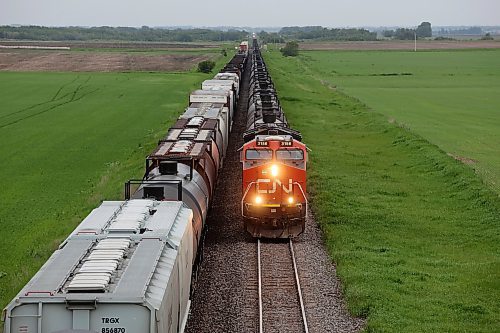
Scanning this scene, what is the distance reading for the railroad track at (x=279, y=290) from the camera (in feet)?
53.7

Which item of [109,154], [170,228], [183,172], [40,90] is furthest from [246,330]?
[40,90]

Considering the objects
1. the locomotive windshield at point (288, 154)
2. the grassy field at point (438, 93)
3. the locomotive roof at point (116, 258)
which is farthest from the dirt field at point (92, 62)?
the locomotive roof at point (116, 258)

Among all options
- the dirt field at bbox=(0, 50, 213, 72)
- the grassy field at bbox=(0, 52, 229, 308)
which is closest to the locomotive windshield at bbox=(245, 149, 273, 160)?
the grassy field at bbox=(0, 52, 229, 308)

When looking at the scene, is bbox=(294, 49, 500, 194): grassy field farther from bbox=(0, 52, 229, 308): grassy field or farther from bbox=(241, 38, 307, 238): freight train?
bbox=(0, 52, 229, 308): grassy field

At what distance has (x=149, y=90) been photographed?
3110 inches

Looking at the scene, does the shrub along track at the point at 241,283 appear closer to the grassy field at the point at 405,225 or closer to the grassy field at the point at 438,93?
the grassy field at the point at 405,225

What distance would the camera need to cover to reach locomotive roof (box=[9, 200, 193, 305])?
34.2 feet

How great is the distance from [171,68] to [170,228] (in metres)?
105

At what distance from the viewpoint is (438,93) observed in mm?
79438

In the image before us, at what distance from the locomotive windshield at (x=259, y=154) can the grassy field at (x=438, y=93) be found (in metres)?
13.1

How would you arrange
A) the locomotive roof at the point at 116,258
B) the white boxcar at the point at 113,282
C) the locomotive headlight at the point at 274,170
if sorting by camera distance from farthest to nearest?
the locomotive headlight at the point at 274,170, the locomotive roof at the point at 116,258, the white boxcar at the point at 113,282

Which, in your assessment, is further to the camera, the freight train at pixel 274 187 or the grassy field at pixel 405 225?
the freight train at pixel 274 187

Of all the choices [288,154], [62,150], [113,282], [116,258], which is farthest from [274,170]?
[62,150]

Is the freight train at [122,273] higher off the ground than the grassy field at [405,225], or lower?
higher
